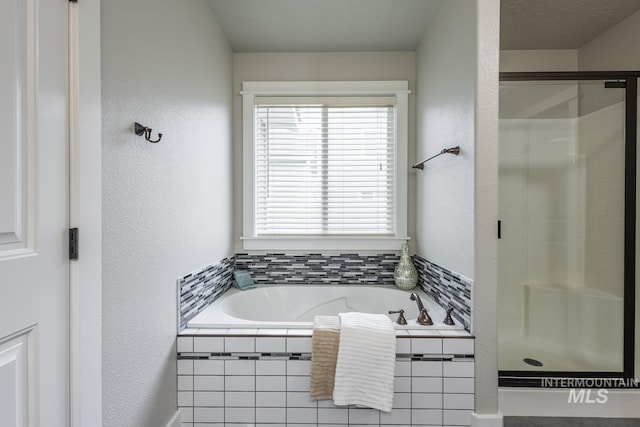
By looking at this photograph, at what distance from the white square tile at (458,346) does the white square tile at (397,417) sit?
36cm

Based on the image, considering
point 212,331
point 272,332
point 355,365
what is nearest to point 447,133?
point 355,365

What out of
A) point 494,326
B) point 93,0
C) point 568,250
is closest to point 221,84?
point 93,0

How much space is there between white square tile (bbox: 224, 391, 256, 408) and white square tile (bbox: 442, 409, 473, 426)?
0.95m

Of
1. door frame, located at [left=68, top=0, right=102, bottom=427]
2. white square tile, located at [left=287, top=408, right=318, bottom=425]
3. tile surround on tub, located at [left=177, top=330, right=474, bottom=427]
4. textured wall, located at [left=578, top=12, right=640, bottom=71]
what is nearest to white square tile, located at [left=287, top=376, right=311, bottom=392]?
tile surround on tub, located at [left=177, top=330, right=474, bottom=427]

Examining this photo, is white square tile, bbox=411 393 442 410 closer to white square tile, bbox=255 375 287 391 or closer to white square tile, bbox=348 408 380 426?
white square tile, bbox=348 408 380 426

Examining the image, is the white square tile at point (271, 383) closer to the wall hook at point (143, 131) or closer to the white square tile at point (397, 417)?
the white square tile at point (397, 417)

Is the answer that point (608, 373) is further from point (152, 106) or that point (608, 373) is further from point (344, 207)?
point (152, 106)

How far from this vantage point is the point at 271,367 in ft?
5.21

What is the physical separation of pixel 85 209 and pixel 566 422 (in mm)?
2593

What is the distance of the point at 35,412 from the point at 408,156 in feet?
8.10

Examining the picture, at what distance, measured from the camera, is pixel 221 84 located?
2250 millimetres

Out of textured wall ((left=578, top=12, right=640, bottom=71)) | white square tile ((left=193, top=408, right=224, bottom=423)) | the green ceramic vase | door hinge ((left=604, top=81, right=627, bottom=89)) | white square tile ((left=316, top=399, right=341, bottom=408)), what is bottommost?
white square tile ((left=193, top=408, right=224, bottom=423))

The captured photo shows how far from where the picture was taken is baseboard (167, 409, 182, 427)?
152 cm

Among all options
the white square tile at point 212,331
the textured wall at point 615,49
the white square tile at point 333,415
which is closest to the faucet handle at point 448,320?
the white square tile at point 333,415
